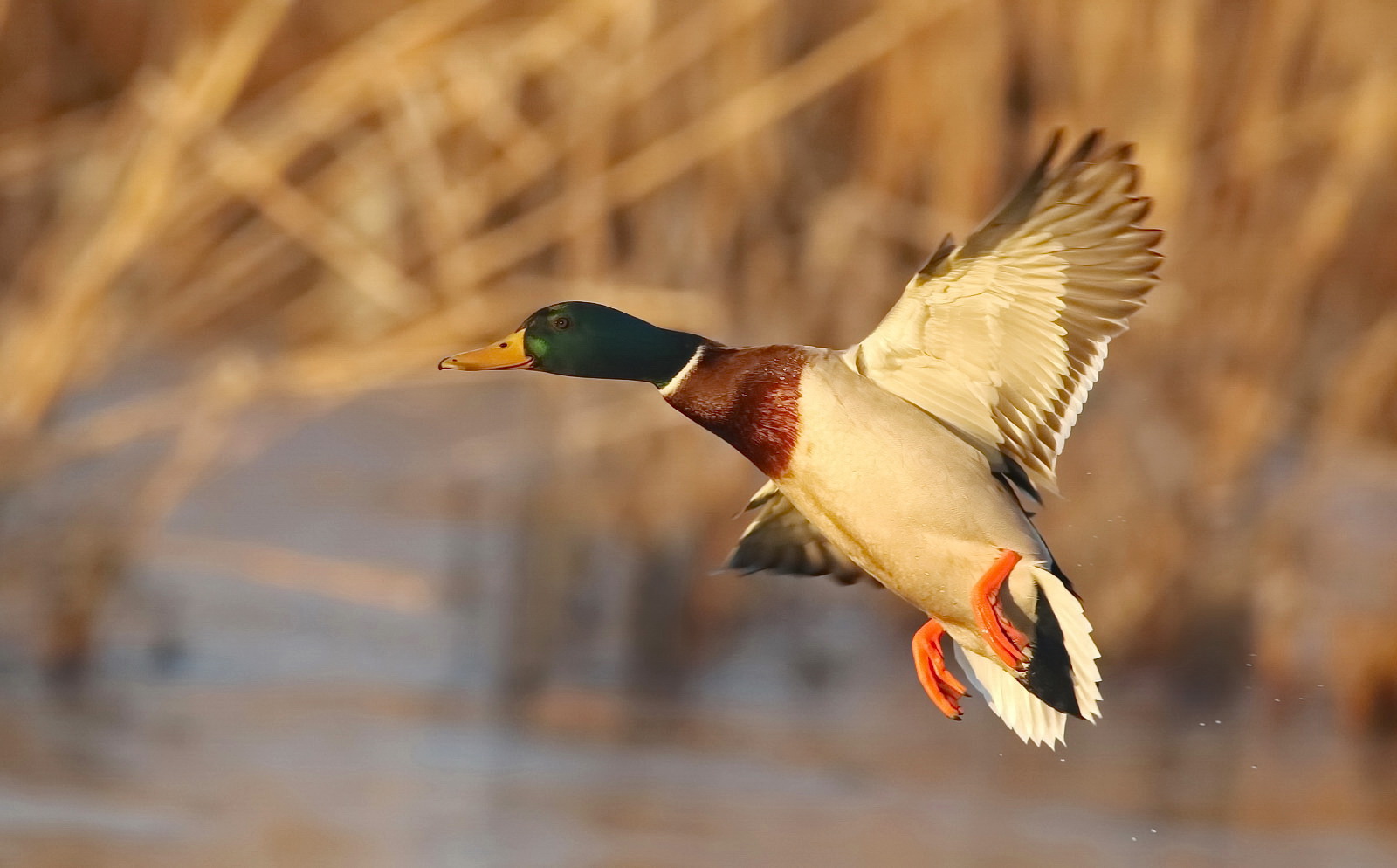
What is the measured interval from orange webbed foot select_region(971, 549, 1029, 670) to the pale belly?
0.11ft

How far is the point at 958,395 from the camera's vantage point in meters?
3.32

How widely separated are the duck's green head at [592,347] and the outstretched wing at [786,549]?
1.47 feet

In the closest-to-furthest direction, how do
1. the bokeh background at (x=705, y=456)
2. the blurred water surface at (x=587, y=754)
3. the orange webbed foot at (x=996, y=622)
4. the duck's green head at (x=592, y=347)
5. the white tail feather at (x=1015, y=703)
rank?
1. the orange webbed foot at (x=996, y=622)
2. the duck's green head at (x=592, y=347)
3. the white tail feather at (x=1015, y=703)
4. the blurred water surface at (x=587, y=754)
5. the bokeh background at (x=705, y=456)

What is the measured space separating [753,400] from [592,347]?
0.89 ft

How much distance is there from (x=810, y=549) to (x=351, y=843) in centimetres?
277

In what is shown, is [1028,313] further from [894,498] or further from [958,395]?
[894,498]

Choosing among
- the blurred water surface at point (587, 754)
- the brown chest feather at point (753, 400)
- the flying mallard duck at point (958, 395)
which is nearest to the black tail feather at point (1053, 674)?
the flying mallard duck at point (958, 395)

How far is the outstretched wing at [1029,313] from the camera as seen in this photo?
316cm

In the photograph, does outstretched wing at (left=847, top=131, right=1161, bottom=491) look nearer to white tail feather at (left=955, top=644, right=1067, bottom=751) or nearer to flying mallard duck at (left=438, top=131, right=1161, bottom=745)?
flying mallard duck at (left=438, top=131, right=1161, bottom=745)

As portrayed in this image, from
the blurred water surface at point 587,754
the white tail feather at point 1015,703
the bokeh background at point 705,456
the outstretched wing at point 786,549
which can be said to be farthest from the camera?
the bokeh background at point 705,456

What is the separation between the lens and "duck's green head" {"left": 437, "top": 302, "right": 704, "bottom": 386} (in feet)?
10.7

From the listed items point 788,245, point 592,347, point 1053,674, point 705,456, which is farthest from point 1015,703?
point 705,456

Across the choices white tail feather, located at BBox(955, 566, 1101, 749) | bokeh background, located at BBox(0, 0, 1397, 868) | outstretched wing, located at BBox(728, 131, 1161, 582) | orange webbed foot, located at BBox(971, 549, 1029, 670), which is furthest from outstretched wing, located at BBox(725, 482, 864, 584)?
bokeh background, located at BBox(0, 0, 1397, 868)

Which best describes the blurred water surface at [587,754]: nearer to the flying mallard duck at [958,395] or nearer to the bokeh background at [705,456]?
the bokeh background at [705,456]
